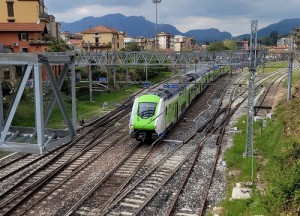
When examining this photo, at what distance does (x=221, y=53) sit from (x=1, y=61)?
82.2 ft

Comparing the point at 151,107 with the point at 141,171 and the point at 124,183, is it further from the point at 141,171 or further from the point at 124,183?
the point at 124,183

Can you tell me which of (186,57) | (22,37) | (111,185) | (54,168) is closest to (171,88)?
(186,57)

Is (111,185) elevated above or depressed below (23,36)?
below

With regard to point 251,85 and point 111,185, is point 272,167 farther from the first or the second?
point 111,185

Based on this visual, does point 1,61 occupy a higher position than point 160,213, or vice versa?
point 1,61

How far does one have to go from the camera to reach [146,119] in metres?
21.7

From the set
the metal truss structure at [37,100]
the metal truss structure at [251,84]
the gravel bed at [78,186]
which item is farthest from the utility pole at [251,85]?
the metal truss structure at [37,100]

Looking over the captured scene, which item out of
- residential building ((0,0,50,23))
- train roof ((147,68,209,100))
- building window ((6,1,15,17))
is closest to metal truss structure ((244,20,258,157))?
train roof ((147,68,209,100))

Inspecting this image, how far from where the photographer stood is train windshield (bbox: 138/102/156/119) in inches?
860

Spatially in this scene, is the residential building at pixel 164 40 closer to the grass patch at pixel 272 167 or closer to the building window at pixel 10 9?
the building window at pixel 10 9

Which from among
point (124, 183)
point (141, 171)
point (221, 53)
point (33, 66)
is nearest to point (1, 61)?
point (33, 66)

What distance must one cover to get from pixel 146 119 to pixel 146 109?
666 millimetres

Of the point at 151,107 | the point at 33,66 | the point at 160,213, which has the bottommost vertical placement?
the point at 160,213

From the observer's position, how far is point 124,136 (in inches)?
963
